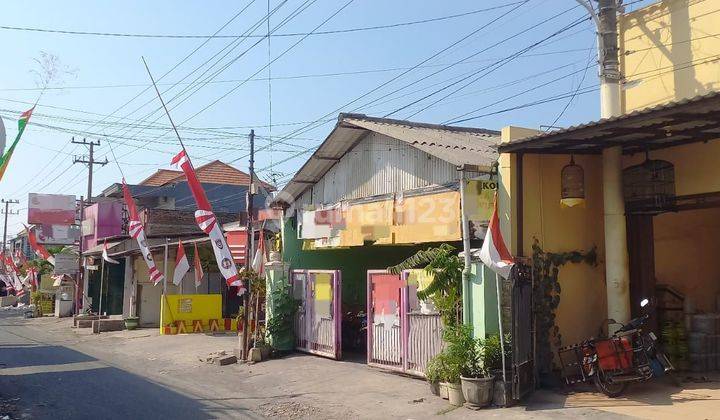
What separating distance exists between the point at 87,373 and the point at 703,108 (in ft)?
43.2

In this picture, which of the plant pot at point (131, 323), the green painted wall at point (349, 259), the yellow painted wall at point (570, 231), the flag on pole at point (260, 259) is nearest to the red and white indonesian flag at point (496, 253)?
the yellow painted wall at point (570, 231)

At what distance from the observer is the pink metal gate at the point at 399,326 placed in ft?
37.8

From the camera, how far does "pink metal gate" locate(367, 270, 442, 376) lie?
11508 mm

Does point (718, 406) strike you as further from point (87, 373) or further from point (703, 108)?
point (87, 373)

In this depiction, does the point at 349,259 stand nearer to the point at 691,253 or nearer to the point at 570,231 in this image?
the point at 570,231

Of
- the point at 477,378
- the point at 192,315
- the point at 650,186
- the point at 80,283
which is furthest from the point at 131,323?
the point at 650,186

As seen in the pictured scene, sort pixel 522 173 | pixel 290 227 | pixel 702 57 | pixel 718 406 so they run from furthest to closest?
1. pixel 290 227
2. pixel 702 57
3. pixel 522 173
4. pixel 718 406

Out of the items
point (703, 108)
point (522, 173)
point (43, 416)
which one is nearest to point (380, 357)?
point (522, 173)

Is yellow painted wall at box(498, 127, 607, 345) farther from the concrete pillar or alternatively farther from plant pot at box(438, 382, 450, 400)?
plant pot at box(438, 382, 450, 400)

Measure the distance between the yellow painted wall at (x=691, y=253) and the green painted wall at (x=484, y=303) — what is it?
4339 millimetres

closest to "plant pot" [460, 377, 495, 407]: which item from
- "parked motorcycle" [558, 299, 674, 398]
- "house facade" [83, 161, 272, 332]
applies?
"parked motorcycle" [558, 299, 674, 398]

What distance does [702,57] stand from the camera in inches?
472

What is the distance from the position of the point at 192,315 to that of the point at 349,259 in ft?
27.9

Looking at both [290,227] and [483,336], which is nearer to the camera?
[483,336]
